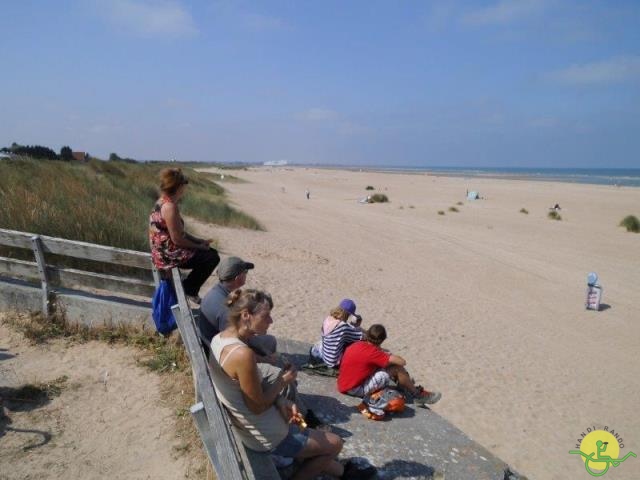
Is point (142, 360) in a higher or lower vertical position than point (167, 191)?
lower

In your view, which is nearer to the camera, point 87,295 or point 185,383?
point 185,383

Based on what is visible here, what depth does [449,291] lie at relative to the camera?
33.9 feet

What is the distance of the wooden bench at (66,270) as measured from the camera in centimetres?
490

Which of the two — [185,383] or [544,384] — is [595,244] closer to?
[544,384]

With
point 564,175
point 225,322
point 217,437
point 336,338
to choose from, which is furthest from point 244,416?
point 564,175

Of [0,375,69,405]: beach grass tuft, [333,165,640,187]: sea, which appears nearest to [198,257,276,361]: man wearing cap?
[0,375,69,405]: beach grass tuft

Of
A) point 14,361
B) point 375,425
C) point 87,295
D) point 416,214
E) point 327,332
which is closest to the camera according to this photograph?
point 375,425

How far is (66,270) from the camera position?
517cm

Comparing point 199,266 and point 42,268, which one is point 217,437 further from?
point 42,268

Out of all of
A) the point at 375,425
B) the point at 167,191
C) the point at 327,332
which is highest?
the point at 167,191

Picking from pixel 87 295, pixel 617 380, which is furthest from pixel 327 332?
pixel 617 380

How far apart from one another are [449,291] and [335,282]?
2.69 m

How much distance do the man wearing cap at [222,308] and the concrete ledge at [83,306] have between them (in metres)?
1.60

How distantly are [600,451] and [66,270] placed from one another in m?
6.46
